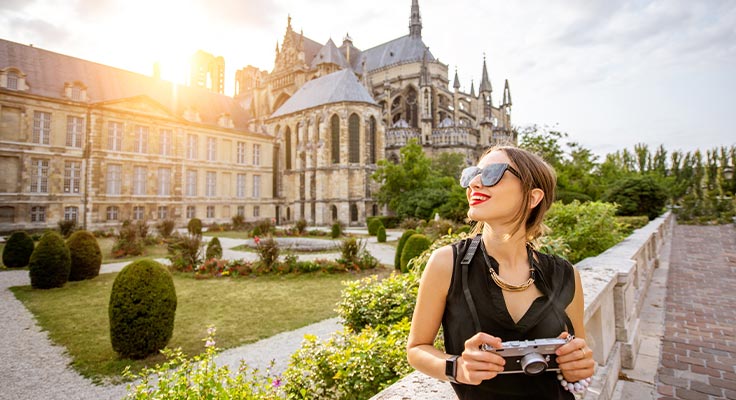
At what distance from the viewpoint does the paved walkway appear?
11.2 ft

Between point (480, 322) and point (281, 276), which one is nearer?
point (480, 322)

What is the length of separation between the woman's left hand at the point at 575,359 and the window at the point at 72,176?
29.7 meters

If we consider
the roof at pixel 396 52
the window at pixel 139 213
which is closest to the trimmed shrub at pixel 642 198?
the window at pixel 139 213

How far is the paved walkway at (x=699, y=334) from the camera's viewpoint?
3.43 m

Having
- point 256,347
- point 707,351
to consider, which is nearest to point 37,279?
point 256,347

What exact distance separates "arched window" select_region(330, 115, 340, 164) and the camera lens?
103 ft

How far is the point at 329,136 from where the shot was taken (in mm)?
31969

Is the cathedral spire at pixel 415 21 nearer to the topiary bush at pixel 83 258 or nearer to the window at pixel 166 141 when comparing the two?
the window at pixel 166 141

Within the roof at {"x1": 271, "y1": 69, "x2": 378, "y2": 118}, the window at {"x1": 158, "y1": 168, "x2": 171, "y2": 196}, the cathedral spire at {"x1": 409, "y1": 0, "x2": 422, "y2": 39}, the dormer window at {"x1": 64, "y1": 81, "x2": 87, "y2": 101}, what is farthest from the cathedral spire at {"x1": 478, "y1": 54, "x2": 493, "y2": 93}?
the dormer window at {"x1": 64, "y1": 81, "x2": 87, "y2": 101}

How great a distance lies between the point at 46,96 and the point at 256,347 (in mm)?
26960

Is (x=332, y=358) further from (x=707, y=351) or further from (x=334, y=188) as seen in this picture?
(x=334, y=188)

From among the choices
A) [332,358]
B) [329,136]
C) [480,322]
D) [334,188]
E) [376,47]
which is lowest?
[332,358]

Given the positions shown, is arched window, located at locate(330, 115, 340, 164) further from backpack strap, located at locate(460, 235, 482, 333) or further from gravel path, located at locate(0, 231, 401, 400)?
backpack strap, located at locate(460, 235, 482, 333)

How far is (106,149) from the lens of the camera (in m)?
24.5
